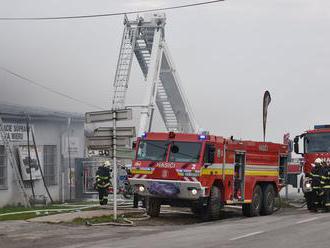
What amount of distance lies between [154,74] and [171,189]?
14.4m

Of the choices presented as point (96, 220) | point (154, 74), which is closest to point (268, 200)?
point (96, 220)

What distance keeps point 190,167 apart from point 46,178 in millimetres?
8776

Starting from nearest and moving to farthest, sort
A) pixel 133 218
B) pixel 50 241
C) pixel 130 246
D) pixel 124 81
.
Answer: pixel 130 246, pixel 50 241, pixel 133 218, pixel 124 81

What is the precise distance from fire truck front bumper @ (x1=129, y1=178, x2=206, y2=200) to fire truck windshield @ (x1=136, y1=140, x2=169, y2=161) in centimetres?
58

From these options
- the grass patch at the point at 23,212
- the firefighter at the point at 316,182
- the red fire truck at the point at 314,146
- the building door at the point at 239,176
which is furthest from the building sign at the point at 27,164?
the firefighter at the point at 316,182

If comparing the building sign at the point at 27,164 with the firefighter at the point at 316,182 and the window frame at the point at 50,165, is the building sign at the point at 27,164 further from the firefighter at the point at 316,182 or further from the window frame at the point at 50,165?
the firefighter at the point at 316,182

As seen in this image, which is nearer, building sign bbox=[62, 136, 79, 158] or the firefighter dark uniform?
the firefighter dark uniform

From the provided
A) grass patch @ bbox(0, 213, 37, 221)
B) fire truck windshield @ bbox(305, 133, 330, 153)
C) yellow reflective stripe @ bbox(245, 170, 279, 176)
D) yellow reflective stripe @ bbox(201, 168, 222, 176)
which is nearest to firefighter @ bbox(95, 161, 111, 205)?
grass patch @ bbox(0, 213, 37, 221)

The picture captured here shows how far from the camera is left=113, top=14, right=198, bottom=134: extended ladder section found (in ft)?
90.8

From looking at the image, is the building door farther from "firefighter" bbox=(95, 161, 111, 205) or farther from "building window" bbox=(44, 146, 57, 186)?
"building window" bbox=(44, 146, 57, 186)

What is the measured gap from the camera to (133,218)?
15289 millimetres

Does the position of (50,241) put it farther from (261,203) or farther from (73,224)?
(261,203)

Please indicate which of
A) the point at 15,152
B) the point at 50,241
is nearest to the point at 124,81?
the point at 15,152

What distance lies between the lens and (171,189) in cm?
1491
